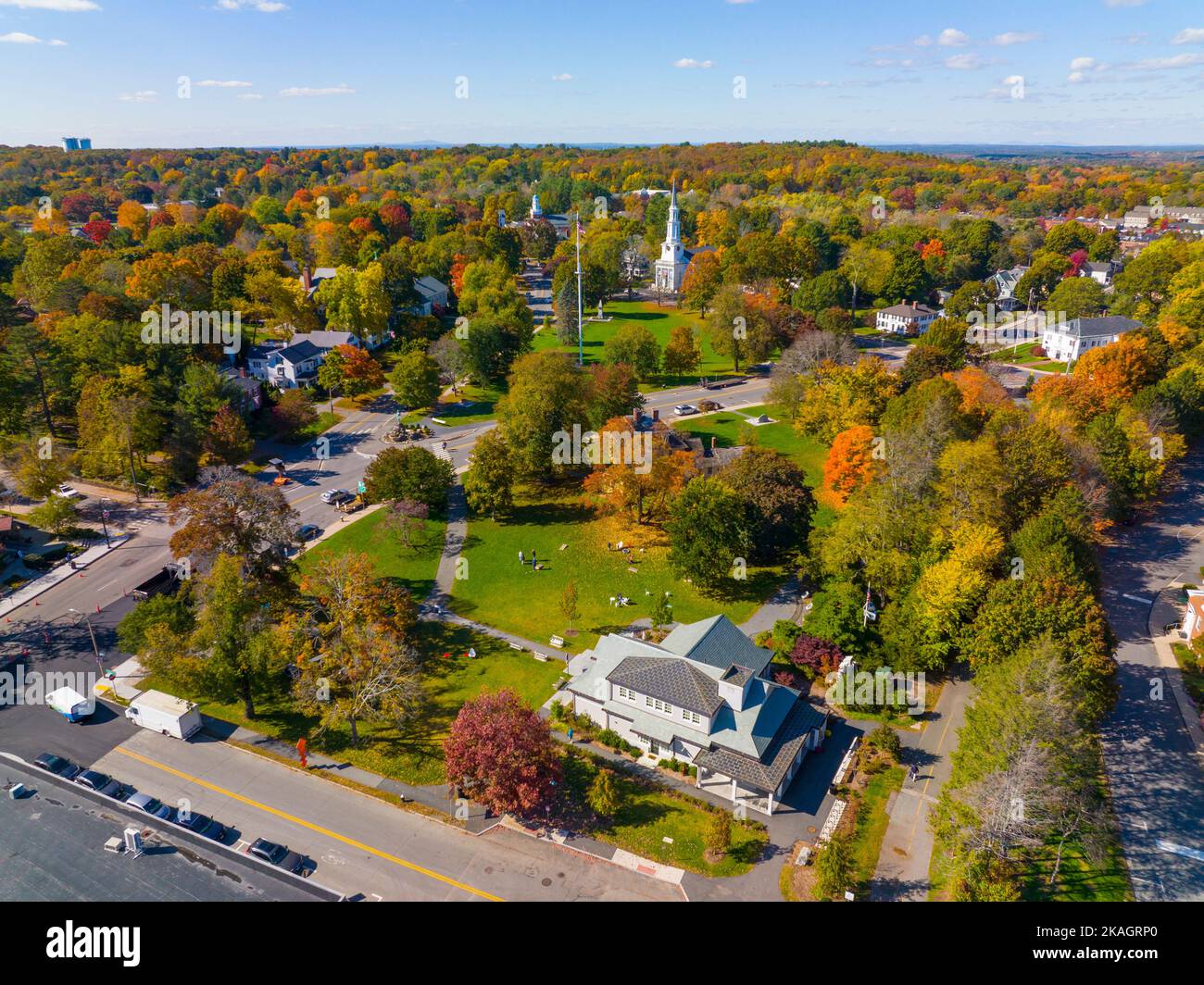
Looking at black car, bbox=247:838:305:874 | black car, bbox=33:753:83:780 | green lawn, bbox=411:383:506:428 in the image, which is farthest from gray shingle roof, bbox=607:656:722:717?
green lawn, bbox=411:383:506:428

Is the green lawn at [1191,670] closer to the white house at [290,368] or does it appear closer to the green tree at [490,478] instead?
the green tree at [490,478]

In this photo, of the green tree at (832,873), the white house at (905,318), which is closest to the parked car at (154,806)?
the green tree at (832,873)

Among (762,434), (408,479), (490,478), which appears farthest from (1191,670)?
(408,479)

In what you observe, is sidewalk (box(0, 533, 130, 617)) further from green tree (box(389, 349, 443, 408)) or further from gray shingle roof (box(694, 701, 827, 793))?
gray shingle roof (box(694, 701, 827, 793))

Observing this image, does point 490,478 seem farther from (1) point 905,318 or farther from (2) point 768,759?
(1) point 905,318

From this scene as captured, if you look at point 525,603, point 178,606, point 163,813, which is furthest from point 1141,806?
point 178,606
